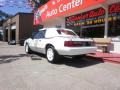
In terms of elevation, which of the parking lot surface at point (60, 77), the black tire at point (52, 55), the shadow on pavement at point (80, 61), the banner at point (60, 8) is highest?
the banner at point (60, 8)

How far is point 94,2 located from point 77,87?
8122mm

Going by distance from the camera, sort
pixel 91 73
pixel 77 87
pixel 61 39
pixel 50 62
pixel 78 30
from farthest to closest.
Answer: pixel 78 30 → pixel 50 62 → pixel 61 39 → pixel 91 73 → pixel 77 87

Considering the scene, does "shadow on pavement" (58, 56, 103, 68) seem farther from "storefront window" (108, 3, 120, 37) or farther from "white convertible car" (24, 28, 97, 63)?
"storefront window" (108, 3, 120, 37)

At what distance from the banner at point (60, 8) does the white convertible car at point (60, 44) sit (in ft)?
11.6

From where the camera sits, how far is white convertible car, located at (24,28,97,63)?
10.1 metres

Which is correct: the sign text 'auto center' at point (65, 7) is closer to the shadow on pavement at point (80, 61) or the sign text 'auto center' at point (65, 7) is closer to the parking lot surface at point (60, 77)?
the shadow on pavement at point (80, 61)

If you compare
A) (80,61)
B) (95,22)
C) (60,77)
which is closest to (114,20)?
(95,22)

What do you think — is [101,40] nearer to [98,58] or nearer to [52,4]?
[98,58]

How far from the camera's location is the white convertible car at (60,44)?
10.1 meters

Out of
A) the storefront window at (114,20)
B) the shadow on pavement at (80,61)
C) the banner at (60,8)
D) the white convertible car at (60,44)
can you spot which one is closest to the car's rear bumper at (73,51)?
the white convertible car at (60,44)

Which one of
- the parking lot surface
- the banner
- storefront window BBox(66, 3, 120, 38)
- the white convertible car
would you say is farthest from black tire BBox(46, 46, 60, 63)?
storefront window BBox(66, 3, 120, 38)

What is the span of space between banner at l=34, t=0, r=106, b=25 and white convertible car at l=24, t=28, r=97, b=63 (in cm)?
355

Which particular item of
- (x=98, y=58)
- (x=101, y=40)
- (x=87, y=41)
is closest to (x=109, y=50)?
(x=101, y=40)

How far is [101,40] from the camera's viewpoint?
14.3 m
